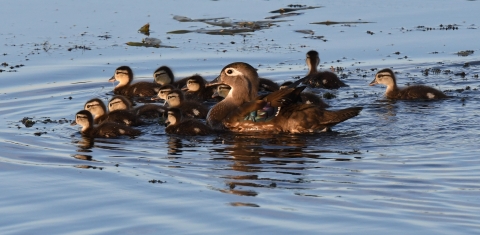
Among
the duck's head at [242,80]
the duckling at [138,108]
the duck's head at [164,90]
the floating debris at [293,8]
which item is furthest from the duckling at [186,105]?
the floating debris at [293,8]

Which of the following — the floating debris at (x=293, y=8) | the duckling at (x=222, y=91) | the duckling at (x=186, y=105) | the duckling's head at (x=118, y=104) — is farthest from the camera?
the floating debris at (x=293, y=8)

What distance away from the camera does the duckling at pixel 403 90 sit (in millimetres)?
14094

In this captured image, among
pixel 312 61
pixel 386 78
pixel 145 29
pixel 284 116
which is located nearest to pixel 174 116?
pixel 284 116

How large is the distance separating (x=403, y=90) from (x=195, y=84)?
10.0ft

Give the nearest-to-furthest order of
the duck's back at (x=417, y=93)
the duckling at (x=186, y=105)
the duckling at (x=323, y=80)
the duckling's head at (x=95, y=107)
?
the duckling's head at (x=95, y=107), the duckling at (x=186, y=105), the duck's back at (x=417, y=93), the duckling at (x=323, y=80)

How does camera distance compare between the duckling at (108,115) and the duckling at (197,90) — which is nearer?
the duckling at (108,115)

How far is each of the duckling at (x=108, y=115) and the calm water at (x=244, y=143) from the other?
29 cm

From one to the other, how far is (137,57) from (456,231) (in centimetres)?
1057

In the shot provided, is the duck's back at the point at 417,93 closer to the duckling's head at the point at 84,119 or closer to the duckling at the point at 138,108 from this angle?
the duckling at the point at 138,108

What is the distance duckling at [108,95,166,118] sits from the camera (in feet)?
44.4

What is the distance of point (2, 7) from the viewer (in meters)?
21.1

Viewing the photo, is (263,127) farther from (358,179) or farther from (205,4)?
(205,4)

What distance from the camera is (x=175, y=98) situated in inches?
548

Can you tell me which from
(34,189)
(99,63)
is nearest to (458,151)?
(34,189)
